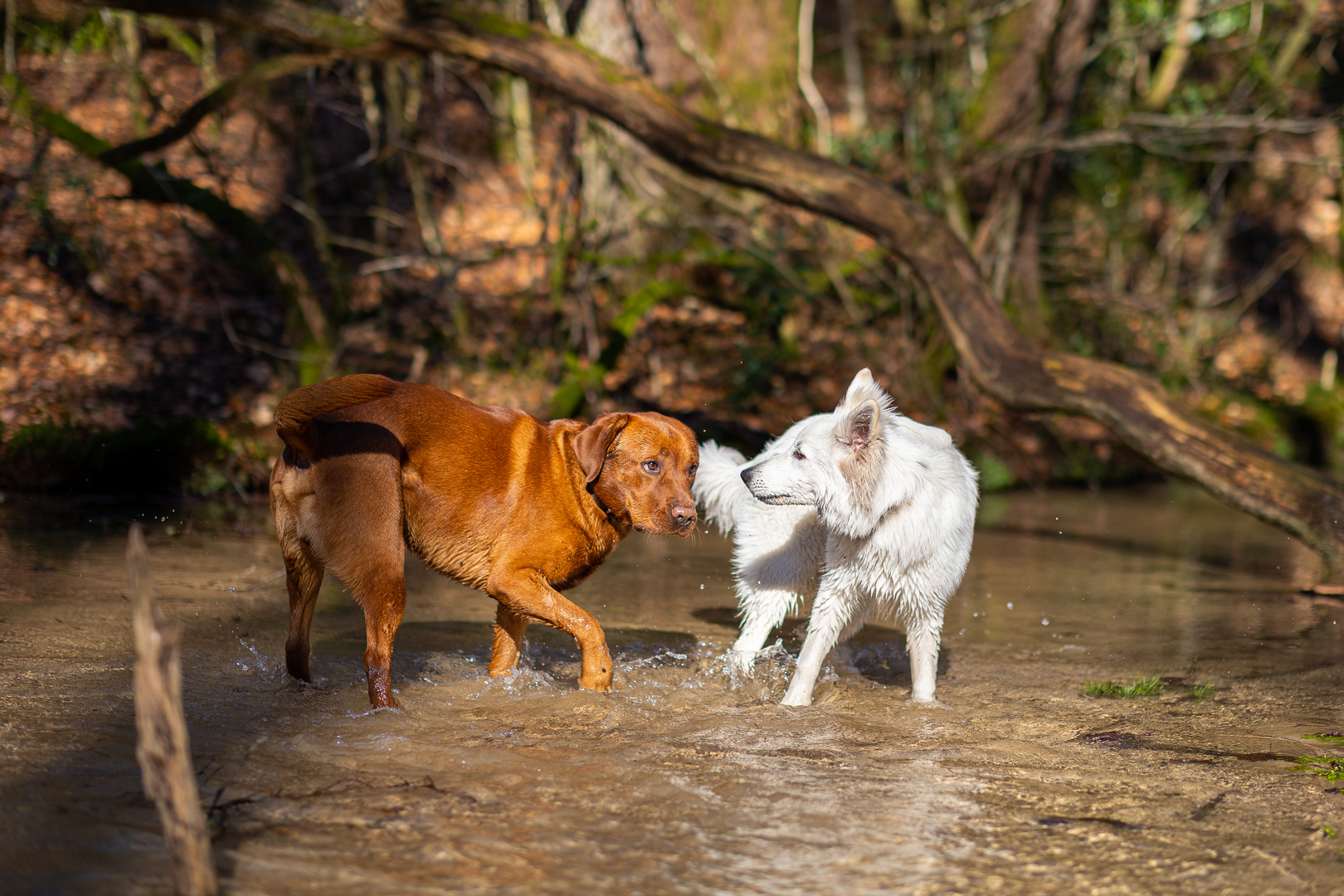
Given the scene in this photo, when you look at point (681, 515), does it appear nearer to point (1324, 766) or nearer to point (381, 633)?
point (381, 633)

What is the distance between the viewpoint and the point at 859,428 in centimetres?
518

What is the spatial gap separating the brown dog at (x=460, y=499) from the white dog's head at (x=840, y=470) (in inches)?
18.2

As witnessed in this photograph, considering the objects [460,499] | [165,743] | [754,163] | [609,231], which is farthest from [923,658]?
[609,231]

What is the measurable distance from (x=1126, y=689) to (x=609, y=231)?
355 inches

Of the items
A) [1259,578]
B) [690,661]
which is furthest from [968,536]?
[1259,578]

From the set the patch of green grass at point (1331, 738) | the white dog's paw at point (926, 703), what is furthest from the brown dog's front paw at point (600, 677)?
the patch of green grass at point (1331, 738)

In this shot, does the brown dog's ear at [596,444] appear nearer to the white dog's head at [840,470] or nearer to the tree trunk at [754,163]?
the white dog's head at [840,470]

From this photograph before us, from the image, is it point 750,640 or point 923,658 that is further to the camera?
point 750,640

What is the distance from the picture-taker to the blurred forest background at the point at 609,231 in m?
11.1

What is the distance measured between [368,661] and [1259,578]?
7685mm

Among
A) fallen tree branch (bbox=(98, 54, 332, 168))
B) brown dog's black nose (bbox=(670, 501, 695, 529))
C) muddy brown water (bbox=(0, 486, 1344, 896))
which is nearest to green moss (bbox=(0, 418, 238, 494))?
muddy brown water (bbox=(0, 486, 1344, 896))

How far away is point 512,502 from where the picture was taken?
17.3 ft

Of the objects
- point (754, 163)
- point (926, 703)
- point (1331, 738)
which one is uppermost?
point (754, 163)

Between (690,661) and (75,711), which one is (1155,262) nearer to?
(690,661)
